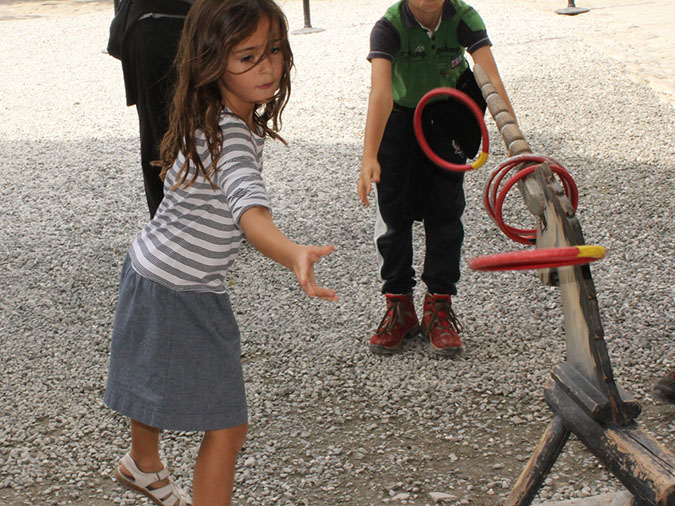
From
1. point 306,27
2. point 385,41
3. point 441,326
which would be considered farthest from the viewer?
point 306,27

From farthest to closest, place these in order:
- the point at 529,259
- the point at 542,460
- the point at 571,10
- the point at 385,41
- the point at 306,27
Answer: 1. the point at 571,10
2. the point at 306,27
3. the point at 385,41
4. the point at 542,460
5. the point at 529,259

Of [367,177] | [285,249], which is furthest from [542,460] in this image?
[367,177]

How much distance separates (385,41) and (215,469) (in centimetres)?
144

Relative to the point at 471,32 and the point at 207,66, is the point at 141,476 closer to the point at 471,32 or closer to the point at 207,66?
the point at 207,66

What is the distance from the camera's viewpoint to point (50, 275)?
3773 mm

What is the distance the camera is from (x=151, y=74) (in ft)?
9.74

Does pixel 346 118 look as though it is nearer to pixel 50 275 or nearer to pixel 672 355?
pixel 50 275

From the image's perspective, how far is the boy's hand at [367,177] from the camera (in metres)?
2.37

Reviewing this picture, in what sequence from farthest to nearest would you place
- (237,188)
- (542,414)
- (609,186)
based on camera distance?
1. (609,186)
2. (542,414)
3. (237,188)

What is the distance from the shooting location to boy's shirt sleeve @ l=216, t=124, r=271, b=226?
1483 millimetres

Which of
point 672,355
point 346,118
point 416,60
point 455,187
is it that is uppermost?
point 416,60

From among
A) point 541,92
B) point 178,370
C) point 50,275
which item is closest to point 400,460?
point 178,370

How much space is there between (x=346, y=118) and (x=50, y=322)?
10.8ft

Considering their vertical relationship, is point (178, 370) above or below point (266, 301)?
above
